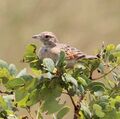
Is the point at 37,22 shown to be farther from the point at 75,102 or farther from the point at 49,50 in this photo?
the point at 75,102

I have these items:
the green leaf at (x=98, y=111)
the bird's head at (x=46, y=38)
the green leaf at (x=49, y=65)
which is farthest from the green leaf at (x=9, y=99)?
the bird's head at (x=46, y=38)

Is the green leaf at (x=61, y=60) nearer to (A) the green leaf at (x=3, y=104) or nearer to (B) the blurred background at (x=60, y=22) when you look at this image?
(A) the green leaf at (x=3, y=104)

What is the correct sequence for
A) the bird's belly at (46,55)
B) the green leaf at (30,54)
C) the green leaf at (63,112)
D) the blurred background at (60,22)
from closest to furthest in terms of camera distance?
the green leaf at (63,112)
the green leaf at (30,54)
the bird's belly at (46,55)
the blurred background at (60,22)

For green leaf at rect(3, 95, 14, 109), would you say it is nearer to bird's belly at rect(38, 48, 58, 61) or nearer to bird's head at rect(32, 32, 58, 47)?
bird's belly at rect(38, 48, 58, 61)

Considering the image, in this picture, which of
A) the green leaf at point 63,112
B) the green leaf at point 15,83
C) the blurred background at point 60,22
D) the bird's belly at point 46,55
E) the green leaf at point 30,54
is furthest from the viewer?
the blurred background at point 60,22

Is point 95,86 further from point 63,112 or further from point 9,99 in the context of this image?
point 9,99

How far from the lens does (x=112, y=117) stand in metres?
1.99

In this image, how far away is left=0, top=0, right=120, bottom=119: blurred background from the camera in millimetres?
14203

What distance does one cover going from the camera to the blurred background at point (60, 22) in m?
14.2

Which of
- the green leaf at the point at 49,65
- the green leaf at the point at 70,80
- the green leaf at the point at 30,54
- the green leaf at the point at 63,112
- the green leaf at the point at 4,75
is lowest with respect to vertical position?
the green leaf at the point at 63,112

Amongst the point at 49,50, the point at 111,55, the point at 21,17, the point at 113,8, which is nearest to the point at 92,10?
the point at 113,8

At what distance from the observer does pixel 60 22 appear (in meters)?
15.9

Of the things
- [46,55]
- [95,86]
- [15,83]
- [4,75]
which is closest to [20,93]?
[15,83]

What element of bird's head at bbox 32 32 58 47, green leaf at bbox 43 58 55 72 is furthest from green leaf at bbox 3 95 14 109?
bird's head at bbox 32 32 58 47
